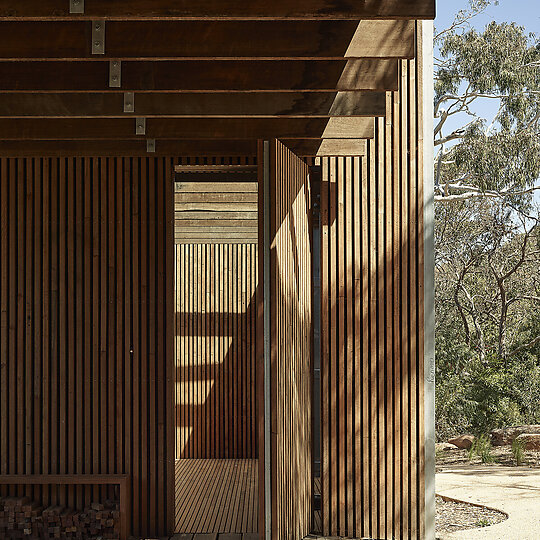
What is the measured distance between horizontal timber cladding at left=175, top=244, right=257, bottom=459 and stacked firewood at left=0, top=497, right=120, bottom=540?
3820 millimetres

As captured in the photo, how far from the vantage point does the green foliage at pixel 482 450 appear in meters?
11.1

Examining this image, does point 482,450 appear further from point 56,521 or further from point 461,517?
point 56,521

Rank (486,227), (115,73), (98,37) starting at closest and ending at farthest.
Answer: (98,37) → (115,73) → (486,227)

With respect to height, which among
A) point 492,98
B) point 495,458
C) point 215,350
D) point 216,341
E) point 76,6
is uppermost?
point 492,98

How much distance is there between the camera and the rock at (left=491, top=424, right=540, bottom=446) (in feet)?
39.5

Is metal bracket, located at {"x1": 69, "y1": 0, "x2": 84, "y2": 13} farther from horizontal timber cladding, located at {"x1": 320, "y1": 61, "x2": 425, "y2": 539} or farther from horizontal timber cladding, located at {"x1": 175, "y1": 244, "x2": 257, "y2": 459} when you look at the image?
horizontal timber cladding, located at {"x1": 175, "y1": 244, "x2": 257, "y2": 459}

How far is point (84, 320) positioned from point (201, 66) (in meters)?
2.87

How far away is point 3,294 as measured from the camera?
641 centimetres

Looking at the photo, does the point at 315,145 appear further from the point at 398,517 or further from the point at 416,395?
the point at 398,517

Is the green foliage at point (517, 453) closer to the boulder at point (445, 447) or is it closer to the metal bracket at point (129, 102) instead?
the boulder at point (445, 447)

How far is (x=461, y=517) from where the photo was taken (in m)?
6.78

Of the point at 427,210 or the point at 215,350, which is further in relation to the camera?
the point at 215,350

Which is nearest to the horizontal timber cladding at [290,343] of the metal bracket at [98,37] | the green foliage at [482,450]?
the metal bracket at [98,37]

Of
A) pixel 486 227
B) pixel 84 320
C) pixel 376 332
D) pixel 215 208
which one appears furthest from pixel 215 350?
pixel 486 227
